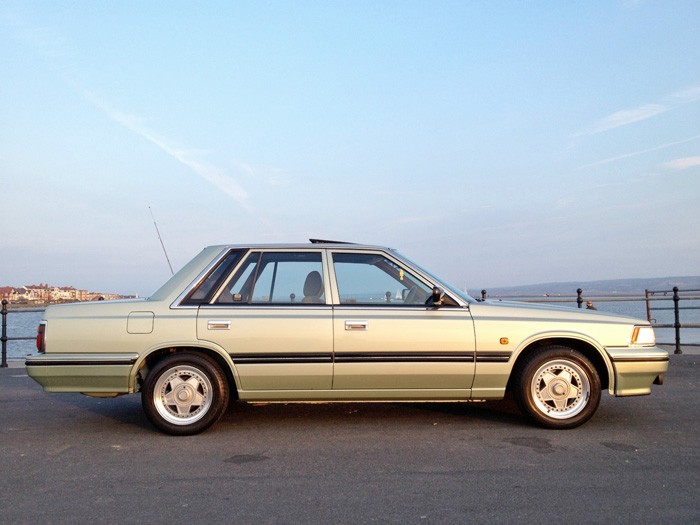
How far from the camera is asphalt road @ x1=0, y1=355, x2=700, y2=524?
339cm

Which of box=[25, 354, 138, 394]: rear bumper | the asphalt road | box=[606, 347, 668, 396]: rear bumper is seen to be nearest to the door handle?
box=[25, 354, 138, 394]: rear bumper

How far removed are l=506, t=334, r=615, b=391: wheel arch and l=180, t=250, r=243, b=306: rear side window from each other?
270 cm

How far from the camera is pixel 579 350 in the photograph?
5.61m

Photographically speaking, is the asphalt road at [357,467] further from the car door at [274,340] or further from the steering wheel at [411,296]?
the steering wheel at [411,296]

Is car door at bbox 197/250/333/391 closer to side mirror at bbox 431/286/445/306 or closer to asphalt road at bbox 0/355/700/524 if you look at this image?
asphalt road at bbox 0/355/700/524

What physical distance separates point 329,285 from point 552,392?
2.19m

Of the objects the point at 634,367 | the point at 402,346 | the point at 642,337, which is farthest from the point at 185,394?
the point at 642,337

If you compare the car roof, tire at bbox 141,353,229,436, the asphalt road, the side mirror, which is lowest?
the asphalt road

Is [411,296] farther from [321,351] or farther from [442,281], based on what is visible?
[321,351]

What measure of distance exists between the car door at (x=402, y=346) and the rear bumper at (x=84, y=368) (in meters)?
1.83

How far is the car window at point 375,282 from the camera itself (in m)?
5.44

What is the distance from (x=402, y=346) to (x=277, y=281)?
1285mm

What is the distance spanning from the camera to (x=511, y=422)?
558cm

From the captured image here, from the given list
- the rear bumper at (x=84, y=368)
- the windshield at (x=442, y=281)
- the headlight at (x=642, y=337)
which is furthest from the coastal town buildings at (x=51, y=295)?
the headlight at (x=642, y=337)
